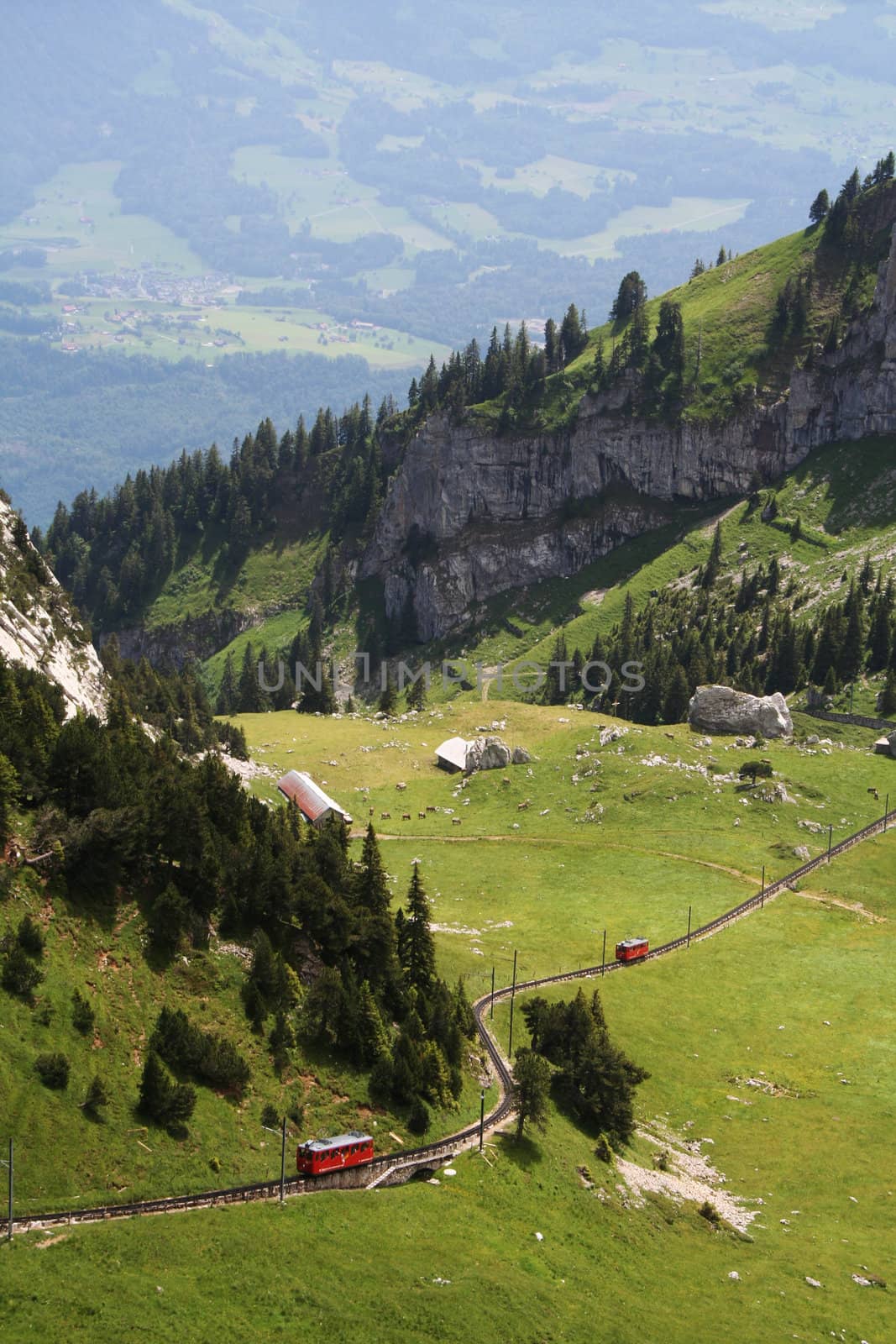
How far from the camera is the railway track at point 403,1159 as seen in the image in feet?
221

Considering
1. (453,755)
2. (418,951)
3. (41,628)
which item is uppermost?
(41,628)

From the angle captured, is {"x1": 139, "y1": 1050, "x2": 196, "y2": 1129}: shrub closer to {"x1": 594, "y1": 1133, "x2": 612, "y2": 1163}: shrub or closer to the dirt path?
{"x1": 594, "y1": 1133, "x2": 612, "y2": 1163}: shrub

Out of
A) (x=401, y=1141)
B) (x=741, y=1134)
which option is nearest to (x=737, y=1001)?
(x=741, y=1134)

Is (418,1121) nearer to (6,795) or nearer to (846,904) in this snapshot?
(6,795)

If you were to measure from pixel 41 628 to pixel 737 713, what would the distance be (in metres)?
88.7

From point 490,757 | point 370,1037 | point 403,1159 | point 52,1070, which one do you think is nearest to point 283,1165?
point 403,1159

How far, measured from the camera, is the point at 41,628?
500ft

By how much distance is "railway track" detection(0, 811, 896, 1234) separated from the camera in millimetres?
67375

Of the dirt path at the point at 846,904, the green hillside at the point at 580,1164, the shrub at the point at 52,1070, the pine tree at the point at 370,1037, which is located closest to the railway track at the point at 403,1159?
the green hillside at the point at 580,1164

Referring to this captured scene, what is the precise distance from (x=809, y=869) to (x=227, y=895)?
71382 millimetres

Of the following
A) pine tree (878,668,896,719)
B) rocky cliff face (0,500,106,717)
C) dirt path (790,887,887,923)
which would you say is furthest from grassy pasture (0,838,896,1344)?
pine tree (878,668,896,719)

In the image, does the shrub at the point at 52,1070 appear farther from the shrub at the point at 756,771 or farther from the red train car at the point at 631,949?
the shrub at the point at 756,771

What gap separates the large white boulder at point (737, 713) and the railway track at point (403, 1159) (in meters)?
56.8

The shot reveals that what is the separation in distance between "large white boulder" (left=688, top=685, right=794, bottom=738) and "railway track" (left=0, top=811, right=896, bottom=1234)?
186ft
